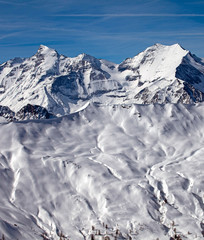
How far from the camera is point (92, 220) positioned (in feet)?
593

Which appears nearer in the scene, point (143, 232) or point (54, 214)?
point (143, 232)

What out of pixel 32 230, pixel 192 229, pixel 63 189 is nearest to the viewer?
pixel 32 230

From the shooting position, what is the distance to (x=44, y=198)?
194m

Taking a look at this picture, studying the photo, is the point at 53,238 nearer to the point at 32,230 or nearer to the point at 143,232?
the point at 32,230

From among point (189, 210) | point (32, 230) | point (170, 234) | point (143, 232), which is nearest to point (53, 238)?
point (32, 230)

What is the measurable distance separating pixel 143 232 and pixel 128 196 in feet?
85.2

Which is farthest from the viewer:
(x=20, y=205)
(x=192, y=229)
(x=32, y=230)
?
(x=20, y=205)

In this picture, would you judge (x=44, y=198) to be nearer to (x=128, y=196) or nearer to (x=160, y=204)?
(x=128, y=196)

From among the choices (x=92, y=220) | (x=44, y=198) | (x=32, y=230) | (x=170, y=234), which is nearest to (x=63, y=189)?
(x=44, y=198)

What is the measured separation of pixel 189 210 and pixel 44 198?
6491cm

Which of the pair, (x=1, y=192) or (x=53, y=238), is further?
(x=1, y=192)

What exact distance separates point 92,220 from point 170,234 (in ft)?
108

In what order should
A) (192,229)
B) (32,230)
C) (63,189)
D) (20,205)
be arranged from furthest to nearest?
(63,189)
(20,205)
(192,229)
(32,230)

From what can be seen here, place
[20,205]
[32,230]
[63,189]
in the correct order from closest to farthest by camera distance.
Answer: [32,230] → [20,205] → [63,189]
